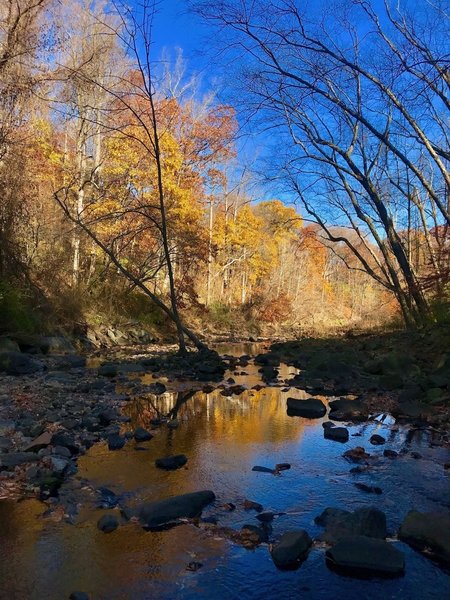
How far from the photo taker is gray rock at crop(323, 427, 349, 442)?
6.45 meters

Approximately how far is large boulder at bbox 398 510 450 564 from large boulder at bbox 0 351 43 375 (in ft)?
27.4

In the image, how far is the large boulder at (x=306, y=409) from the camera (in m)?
7.80

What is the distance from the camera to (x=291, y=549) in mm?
3426

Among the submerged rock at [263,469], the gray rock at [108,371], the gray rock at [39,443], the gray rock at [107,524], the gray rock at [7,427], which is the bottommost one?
the gray rock at [107,524]

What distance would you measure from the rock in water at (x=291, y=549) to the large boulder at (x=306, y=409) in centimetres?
423

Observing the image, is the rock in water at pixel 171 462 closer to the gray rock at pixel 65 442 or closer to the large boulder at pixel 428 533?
the gray rock at pixel 65 442

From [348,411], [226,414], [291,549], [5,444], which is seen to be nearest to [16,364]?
[226,414]

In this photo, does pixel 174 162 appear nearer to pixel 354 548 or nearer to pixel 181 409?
pixel 181 409

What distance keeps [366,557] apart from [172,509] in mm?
1581

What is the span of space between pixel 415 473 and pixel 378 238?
569 inches

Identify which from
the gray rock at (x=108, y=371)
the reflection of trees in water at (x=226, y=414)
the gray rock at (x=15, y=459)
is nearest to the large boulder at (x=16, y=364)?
the gray rock at (x=108, y=371)

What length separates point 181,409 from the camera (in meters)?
8.11

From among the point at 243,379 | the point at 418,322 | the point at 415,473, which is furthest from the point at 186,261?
the point at 415,473

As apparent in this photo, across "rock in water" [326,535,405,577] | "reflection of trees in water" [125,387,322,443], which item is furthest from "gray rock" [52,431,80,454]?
"rock in water" [326,535,405,577]
